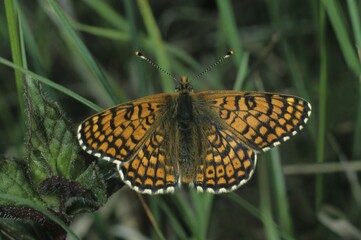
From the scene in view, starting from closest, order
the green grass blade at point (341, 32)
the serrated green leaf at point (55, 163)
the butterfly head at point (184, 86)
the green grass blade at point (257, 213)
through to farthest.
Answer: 1. the serrated green leaf at point (55, 163)
2. the green grass blade at point (257, 213)
3. the green grass blade at point (341, 32)
4. the butterfly head at point (184, 86)

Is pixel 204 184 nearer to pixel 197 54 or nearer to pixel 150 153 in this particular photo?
pixel 150 153

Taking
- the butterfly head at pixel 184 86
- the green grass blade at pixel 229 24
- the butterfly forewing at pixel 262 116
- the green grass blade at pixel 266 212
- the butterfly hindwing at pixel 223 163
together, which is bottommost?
the green grass blade at pixel 266 212

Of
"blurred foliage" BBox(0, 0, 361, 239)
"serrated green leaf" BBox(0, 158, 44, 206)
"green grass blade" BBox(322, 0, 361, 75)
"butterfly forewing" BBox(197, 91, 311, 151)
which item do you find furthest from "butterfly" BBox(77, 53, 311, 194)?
"green grass blade" BBox(322, 0, 361, 75)

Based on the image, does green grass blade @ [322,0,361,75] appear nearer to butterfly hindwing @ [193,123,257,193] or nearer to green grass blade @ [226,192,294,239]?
butterfly hindwing @ [193,123,257,193]

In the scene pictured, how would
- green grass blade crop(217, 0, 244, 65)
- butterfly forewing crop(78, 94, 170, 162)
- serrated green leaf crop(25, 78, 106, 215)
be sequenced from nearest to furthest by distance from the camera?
serrated green leaf crop(25, 78, 106, 215) < butterfly forewing crop(78, 94, 170, 162) < green grass blade crop(217, 0, 244, 65)

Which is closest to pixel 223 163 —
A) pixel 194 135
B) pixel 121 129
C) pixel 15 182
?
pixel 194 135

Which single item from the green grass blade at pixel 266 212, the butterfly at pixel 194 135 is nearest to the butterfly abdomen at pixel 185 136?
the butterfly at pixel 194 135

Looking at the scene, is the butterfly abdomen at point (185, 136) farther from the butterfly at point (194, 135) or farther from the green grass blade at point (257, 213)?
the green grass blade at point (257, 213)

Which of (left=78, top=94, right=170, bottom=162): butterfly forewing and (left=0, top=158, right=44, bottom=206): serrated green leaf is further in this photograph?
(left=78, top=94, right=170, bottom=162): butterfly forewing
